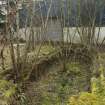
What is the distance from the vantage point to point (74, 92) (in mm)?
6941

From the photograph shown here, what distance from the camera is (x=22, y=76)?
7.25 metres

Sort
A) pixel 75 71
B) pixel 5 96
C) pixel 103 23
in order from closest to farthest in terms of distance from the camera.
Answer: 1. pixel 5 96
2. pixel 75 71
3. pixel 103 23

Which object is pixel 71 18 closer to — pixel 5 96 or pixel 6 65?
pixel 6 65

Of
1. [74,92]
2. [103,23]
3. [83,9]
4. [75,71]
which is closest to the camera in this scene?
[74,92]

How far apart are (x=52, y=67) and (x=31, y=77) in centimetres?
107

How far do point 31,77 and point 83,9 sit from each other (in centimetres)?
231

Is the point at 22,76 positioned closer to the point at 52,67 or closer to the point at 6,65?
the point at 6,65

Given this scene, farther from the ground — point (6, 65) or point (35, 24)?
point (35, 24)

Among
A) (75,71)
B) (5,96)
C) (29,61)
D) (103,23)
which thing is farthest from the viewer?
(103,23)

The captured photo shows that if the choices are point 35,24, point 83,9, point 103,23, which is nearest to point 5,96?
point 35,24

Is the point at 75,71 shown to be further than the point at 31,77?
Yes

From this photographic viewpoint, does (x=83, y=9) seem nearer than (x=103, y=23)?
Yes

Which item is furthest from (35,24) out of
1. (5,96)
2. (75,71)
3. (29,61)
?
(5,96)

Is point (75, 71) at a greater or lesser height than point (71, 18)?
lesser
